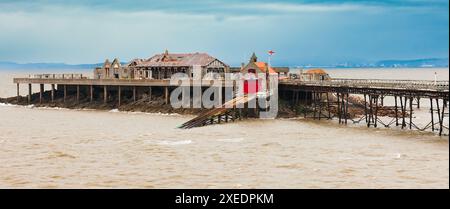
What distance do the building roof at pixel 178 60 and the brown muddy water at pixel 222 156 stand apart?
25311 millimetres

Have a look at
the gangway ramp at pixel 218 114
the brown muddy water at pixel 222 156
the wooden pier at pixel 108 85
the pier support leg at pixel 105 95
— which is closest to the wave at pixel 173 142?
the brown muddy water at pixel 222 156

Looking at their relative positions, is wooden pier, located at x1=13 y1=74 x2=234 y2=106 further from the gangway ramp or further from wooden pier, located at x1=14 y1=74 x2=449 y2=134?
the gangway ramp

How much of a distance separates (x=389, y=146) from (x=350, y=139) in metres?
4.01

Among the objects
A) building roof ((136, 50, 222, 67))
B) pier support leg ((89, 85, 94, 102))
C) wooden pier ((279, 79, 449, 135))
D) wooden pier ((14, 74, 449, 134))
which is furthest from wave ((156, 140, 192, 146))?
building roof ((136, 50, 222, 67))

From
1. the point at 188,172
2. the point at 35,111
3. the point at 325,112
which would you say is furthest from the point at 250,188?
the point at 35,111

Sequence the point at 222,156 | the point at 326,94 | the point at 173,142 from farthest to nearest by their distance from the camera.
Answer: the point at 326,94 → the point at 173,142 → the point at 222,156

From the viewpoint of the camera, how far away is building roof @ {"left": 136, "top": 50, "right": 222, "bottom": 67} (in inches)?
3155

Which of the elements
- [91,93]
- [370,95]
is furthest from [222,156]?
[91,93]

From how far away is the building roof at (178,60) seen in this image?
80125mm

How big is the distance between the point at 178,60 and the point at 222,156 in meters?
46.9

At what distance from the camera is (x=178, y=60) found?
8256cm

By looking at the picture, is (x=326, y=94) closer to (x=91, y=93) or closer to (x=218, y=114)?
(x=218, y=114)

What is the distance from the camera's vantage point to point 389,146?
132 ft

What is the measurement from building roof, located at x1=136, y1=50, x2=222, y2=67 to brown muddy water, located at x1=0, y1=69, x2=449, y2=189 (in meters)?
25.3
